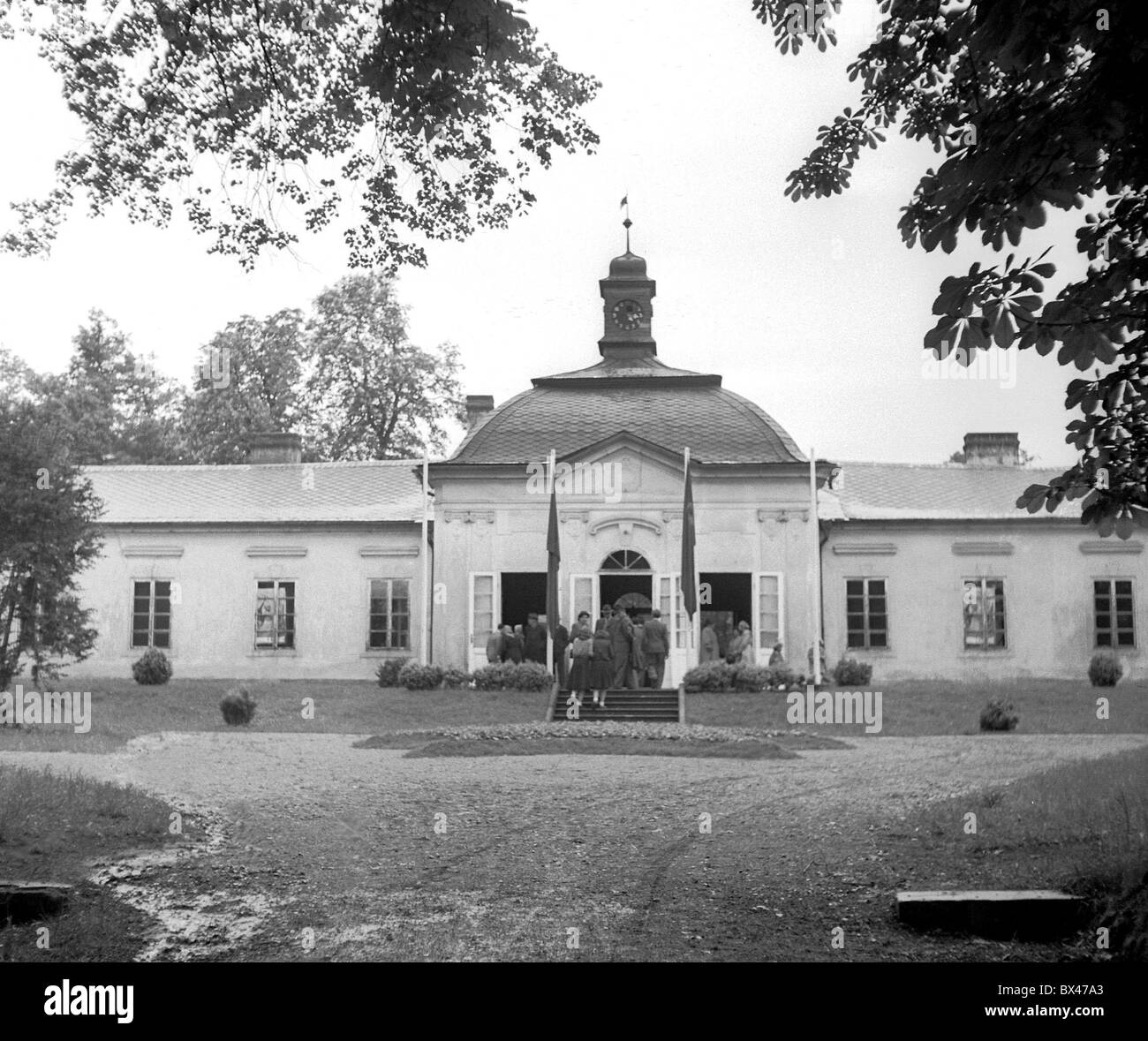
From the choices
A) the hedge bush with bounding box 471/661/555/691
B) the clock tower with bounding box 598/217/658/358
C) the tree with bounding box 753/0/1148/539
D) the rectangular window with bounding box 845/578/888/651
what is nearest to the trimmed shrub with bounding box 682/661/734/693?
the hedge bush with bounding box 471/661/555/691

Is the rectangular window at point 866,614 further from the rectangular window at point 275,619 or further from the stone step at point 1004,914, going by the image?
the stone step at point 1004,914

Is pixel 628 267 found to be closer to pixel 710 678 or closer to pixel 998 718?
pixel 710 678

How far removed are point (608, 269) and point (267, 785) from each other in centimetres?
1749

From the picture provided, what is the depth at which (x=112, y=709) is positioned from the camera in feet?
65.7

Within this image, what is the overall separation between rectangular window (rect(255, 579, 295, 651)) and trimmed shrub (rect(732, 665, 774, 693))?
943 cm

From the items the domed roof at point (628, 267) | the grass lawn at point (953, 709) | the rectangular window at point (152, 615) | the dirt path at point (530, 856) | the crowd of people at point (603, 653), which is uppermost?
the domed roof at point (628, 267)

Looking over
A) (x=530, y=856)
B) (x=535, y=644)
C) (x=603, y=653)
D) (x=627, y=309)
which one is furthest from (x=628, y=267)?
(x=530, y=856)

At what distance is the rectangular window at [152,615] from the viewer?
1017 inches

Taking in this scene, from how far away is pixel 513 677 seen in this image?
21031 millimetres

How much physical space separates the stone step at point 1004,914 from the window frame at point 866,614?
1880 cm

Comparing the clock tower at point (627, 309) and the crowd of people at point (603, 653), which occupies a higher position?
the clock tower at point (627, 309)

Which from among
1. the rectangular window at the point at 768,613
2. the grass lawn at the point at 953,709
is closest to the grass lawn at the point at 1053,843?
the grass lawn at the point at 953,709

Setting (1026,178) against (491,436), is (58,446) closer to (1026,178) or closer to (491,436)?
(491,436)

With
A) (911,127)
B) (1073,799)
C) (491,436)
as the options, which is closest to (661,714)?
(491,436)
